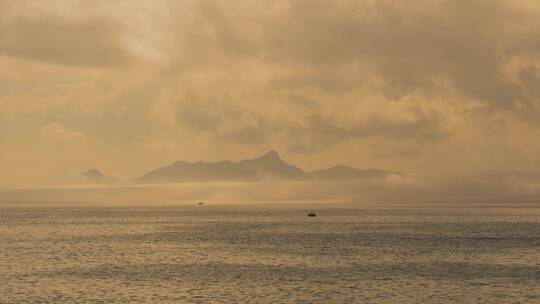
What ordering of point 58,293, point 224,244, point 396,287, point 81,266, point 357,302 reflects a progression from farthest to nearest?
point 224,244, point 81,266, point 396,287, point 58,293, point 357,302

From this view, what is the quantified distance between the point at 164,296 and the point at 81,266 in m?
33.2

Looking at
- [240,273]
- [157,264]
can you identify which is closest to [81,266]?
[157,264]

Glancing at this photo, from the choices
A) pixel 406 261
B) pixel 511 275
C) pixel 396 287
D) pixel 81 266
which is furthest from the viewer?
pixel 406 261

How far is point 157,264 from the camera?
101 metres

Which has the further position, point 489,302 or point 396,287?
point 396,287

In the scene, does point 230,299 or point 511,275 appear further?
point 511,275

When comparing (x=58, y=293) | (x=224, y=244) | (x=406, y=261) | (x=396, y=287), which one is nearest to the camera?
(x=58, y=293)

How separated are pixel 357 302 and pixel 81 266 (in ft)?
159

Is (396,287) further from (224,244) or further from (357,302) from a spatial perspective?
(224,244)

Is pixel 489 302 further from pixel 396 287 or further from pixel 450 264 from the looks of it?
pixel 450 264

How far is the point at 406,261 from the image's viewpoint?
104 meters

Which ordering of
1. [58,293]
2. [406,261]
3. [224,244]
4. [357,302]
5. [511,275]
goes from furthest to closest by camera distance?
[224,244], [406,261], [511,275], [58,293], [357,302]

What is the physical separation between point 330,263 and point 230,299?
36.0 m

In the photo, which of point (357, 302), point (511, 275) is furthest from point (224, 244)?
point (357, 302)
